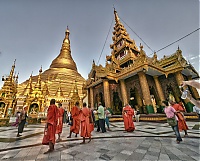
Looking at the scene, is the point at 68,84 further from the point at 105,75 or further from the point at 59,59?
the point at 105,75

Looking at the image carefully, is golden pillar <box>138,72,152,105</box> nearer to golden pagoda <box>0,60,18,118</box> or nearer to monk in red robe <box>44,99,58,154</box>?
monk in red robe <box>44,99,58,154</box>

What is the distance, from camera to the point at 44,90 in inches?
852

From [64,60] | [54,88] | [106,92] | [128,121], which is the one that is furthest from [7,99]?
[128,121]

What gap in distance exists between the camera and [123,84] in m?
14.3

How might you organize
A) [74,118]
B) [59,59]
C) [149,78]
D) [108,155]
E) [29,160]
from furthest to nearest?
1. [59,59]
2. [149,78]
3. [74,118]
4. [108,155]
5. [29,160]

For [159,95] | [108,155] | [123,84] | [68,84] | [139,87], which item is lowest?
[108,155]

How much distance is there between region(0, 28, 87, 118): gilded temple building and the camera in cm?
1781

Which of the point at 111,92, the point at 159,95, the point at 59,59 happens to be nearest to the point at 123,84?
the point at 111,92

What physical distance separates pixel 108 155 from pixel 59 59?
33.8m

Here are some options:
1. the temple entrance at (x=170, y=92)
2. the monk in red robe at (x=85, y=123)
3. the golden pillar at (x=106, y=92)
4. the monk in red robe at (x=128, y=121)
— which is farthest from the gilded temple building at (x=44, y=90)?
the monk in red robe at (x=85, y=123)

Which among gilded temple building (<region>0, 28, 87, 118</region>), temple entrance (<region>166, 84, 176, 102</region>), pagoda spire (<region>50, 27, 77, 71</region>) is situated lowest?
temple entrance (<region>166, 84, 176, 102</region>)

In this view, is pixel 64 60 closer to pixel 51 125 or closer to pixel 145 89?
pixel 145 89

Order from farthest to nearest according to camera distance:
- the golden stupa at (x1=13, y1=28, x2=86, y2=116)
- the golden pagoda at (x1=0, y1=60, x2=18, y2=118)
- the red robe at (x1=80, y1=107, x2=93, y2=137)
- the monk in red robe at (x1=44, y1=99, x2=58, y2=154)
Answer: the golden stupa at (x1=13, y1=28, x2=86, y2=116), the golden pagoda at (x1=0, y1=60, x2=18, y2=118), the red robe at (x1=80, y1=107, x2=93, y2=137), the monk in red robe at (x1=44, y1=99, x2=58, y2=154)

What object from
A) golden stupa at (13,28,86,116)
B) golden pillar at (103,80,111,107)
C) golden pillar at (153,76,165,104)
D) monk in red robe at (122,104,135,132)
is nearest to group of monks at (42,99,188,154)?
monk in red robe at (122,104,135,132)
